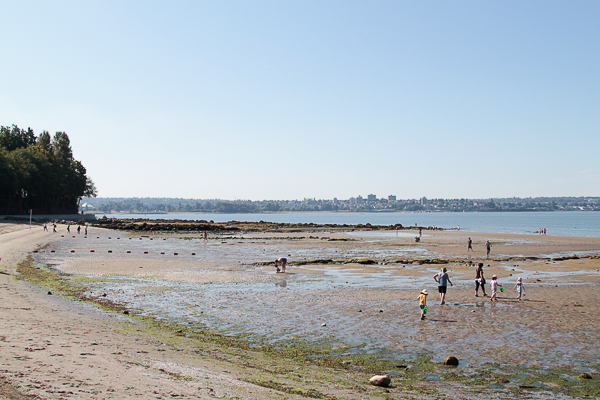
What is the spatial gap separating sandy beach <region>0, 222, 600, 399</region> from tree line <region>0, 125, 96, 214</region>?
88.1m

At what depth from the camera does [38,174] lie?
367ft

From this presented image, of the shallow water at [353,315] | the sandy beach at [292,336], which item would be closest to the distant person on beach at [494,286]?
the sandy beach at [292,336]

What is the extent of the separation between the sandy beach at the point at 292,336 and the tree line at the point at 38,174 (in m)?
88.1

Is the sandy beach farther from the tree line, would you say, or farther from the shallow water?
the tree line

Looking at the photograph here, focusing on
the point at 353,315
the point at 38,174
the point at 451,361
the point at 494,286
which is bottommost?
the point at 353,315

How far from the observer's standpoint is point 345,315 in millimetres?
18297

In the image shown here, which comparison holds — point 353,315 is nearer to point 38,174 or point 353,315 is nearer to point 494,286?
point 494,286

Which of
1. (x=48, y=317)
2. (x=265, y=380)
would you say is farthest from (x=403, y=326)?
(x=48, y=317)

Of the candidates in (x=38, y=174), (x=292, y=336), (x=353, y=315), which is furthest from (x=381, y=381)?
(x=38, y=174)

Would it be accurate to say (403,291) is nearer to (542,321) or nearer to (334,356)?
(542,321)

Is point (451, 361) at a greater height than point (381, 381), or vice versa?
point (381, 381)

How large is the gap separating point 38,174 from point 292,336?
116m

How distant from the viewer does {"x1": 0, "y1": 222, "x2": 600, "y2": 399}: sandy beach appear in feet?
30.2

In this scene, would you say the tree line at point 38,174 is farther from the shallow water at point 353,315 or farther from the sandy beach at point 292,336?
the shallow water at point 353,315
